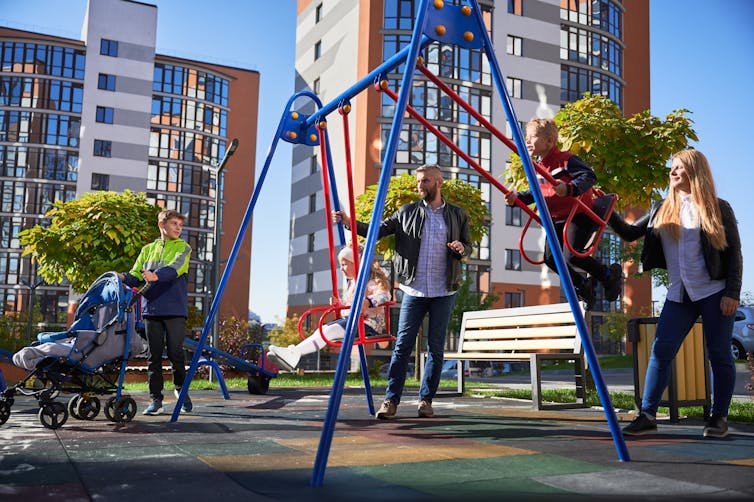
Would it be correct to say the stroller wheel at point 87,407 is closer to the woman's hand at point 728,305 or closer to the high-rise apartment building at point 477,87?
the woman's hand at point 728,305

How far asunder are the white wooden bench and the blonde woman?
2.11 metres

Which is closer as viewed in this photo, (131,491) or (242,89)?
(131,491)

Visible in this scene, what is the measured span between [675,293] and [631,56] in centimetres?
5045

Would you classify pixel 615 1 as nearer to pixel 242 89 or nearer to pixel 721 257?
pixel 242 89

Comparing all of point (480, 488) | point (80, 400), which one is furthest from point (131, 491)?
point (80, 400)

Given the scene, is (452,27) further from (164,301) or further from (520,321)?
(520,321)

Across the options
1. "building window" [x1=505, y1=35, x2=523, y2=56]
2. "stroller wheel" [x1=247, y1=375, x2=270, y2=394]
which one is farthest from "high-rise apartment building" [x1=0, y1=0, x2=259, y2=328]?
"stroller wheel" [x1=247, y1=375, x2=270, y2=394]

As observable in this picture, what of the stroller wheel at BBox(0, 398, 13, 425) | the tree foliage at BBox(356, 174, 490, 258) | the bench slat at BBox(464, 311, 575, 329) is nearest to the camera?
the stroller wheel at BBox(0, 398, 13, 425)

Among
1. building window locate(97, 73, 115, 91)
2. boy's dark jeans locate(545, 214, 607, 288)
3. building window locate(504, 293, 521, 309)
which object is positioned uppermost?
→ building window locate(97, 73, 115, 91)

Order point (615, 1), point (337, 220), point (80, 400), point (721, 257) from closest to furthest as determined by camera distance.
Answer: point (721, 257), point (80, 400), point (337, 220), point (615, 1)

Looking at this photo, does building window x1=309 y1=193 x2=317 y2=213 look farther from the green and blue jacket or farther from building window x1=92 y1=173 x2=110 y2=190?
the green and blue jacket

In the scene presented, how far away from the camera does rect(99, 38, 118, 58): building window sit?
53.3 metres

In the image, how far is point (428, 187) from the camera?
6.07m

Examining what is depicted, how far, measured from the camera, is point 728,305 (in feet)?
15.0
